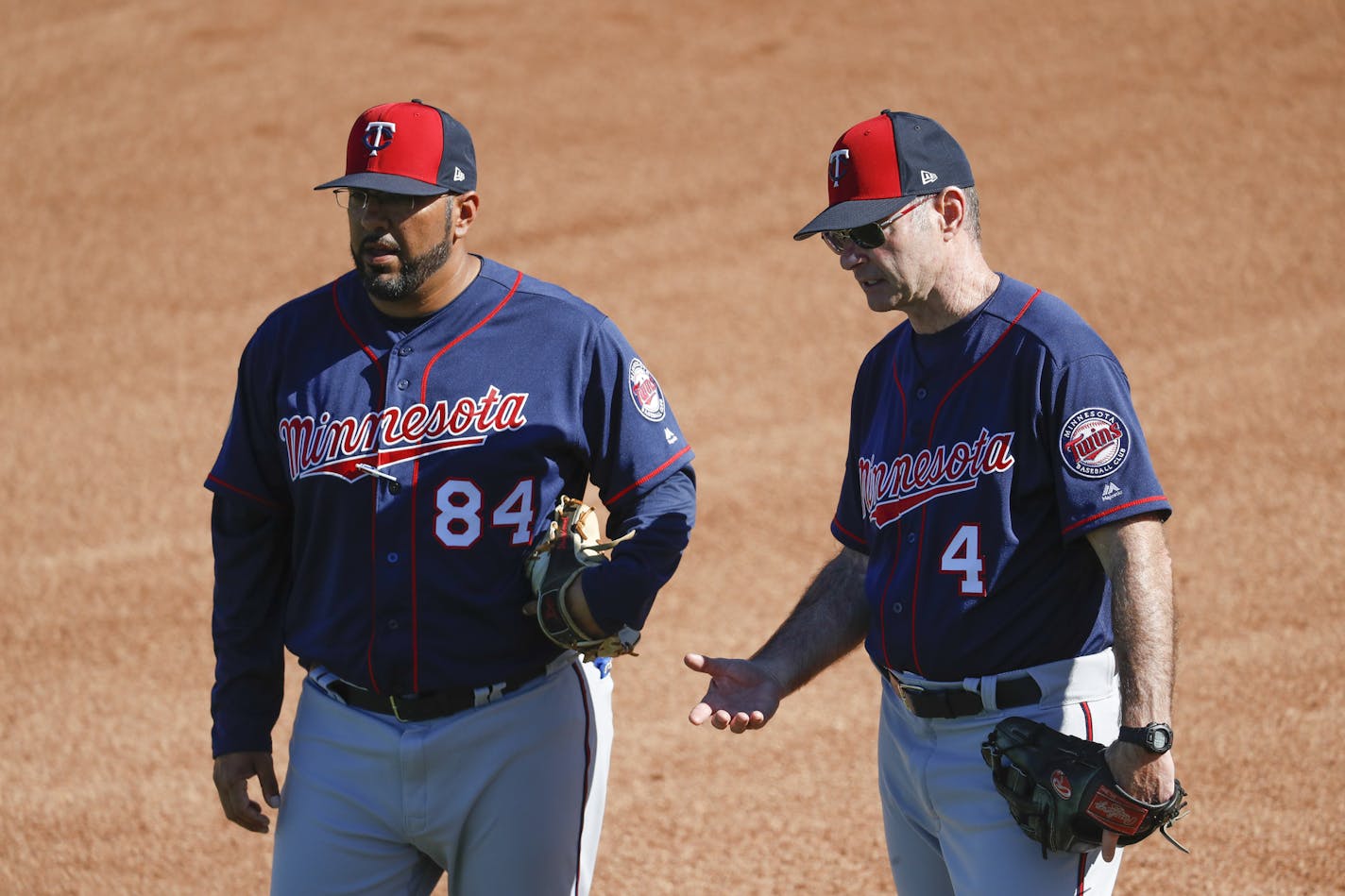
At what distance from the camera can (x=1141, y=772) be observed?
7.57ft

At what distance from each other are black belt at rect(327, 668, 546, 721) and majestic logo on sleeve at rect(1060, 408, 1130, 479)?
3.39 feet

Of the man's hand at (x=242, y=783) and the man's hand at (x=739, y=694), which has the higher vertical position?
the man's hand at (x=739, y=694)

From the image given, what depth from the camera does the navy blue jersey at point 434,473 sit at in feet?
8.86

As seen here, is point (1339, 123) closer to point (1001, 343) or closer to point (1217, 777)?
point (1217, 777)

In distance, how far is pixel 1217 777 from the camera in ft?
15.3

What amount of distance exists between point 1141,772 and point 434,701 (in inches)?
47.5

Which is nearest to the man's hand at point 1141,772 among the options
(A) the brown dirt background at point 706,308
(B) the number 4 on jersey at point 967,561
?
(B) the number 4 on jersey at point 967,561

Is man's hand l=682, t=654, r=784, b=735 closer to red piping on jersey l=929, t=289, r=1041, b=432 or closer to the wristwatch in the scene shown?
red piping on jersey l=929, t=289, r=1041, b=432

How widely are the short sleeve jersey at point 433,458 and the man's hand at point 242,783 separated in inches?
11.4

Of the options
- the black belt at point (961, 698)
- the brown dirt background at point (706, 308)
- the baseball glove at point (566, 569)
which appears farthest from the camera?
the brown dirt background at point (706, 308)

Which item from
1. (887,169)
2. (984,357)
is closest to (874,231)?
(887,169)

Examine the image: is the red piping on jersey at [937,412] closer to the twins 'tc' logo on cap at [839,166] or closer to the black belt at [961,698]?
the black belt at [961,698]

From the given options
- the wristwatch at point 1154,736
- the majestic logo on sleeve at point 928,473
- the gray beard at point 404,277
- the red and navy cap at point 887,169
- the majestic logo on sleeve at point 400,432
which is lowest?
the wristwatch at point 1154,736

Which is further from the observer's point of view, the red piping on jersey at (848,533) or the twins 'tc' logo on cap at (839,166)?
the red piping on jersey at (848,533)
